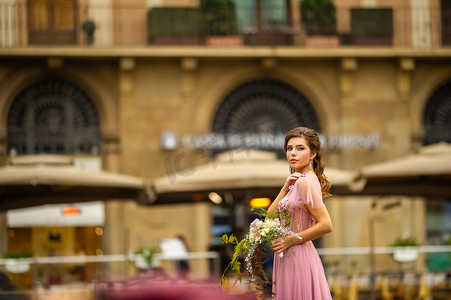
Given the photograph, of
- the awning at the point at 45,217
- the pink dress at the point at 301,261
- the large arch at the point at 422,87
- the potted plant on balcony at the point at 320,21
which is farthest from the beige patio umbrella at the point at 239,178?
the large arch at the point at 422,87

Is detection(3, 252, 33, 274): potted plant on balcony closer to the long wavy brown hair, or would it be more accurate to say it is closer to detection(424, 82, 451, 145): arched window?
the long wavy brown hair

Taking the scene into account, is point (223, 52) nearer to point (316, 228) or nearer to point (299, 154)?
point (299, 154)

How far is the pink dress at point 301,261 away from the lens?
14.9 feet

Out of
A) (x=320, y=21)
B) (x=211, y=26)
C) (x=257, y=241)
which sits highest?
(x=320, y=21)

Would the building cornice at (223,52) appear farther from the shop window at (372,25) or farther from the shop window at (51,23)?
the shop window at (51,23)

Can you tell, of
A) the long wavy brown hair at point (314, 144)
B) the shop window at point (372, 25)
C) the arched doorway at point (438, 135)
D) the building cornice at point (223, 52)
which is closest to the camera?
the long wavy brown hair at point (314, 144)

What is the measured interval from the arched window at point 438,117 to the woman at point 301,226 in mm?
15015

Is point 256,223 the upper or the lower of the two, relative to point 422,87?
lower

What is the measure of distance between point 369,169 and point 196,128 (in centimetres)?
700

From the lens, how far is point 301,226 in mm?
4652

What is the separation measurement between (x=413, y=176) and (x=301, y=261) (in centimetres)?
791

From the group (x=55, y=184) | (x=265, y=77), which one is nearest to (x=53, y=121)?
(x=265, y=77)

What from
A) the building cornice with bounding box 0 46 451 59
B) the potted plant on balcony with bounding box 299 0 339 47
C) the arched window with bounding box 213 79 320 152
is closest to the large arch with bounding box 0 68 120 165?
the building cornice with bounding box 0 46 451 59

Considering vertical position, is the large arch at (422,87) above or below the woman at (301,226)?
above
